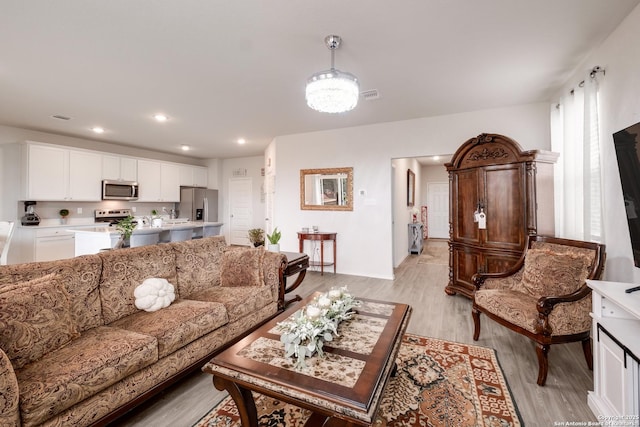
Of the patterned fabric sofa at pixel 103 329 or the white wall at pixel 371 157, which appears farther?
the white wall at pixel 371 157

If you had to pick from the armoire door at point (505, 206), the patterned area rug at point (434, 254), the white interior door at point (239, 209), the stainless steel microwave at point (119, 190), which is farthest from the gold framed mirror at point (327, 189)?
the stainless steel microwave at point (119, 190)

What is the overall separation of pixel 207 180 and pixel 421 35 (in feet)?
23.9

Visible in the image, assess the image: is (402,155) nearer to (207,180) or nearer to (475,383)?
(475,383)

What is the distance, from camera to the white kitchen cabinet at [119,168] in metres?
5.91

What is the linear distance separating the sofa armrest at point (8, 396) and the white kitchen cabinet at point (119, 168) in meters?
5.92

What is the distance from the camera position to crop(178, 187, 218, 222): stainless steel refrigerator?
7.48 metres

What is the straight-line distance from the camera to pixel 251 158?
7988mm

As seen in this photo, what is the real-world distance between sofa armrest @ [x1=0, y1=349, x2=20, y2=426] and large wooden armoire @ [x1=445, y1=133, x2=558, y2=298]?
3.90 metres

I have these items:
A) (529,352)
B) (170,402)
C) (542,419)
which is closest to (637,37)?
(529,352)

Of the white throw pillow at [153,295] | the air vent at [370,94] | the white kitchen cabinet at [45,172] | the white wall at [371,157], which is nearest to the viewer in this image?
the white throw pillow at [153,295]

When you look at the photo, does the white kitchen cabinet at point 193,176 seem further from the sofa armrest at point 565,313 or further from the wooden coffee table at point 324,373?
the sofa armrest at point 565,313

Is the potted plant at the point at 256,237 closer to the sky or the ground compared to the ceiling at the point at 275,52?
closer to the ground

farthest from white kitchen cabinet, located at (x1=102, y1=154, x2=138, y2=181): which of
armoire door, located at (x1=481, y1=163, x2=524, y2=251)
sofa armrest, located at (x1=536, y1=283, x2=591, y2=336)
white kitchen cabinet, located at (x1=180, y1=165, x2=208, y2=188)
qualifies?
sofa armrest, located at (x1=536, y1=283, x2=591, y2=336)

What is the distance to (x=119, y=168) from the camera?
6.13m
